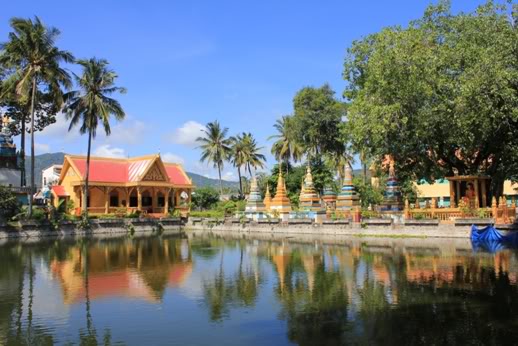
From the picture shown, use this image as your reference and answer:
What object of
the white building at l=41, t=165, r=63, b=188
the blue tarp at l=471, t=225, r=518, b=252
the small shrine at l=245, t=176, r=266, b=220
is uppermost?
the white building at l=41, t=165, r=63, b=188

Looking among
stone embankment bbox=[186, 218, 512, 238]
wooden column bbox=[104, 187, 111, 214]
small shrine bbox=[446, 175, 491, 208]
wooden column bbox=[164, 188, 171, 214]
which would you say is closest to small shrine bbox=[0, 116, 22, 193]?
wooden column bbox=[104, 187, 111, 214]

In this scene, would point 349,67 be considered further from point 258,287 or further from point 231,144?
point 231,144

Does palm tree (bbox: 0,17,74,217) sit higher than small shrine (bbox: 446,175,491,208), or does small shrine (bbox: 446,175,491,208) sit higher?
palm tree (bbox: 0,17,74,217)

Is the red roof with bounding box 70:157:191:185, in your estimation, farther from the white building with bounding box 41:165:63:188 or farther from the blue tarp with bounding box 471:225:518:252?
the blue tarp with bounding box 471:225:518:252

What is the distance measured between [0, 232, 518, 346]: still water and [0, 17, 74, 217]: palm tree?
1759cm

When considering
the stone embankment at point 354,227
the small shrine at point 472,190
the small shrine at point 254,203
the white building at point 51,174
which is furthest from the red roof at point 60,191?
the small shrine at point 472,190

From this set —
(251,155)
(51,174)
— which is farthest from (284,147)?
(51,174)

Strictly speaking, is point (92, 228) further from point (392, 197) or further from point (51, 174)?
point (51, 174)

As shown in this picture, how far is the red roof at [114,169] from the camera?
162 feet

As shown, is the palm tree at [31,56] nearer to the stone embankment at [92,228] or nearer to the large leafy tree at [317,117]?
the stone embankment at [92,228]

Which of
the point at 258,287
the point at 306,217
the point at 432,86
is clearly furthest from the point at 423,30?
the point at 258,287

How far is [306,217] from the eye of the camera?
3753cm

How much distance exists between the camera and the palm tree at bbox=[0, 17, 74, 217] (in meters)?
35.9

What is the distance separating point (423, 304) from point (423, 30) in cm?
1961
